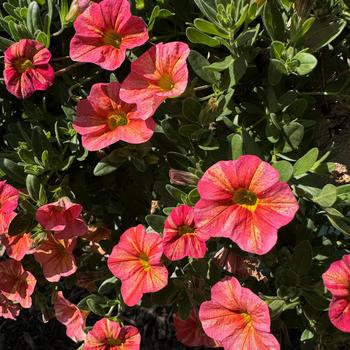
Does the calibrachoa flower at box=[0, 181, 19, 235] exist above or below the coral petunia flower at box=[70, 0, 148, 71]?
below

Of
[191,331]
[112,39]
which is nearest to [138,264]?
[191,331]

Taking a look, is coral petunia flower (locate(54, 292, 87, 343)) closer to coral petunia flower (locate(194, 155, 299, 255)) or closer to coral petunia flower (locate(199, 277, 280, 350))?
coral petunia flower (locate(199, 277, 280, 350))

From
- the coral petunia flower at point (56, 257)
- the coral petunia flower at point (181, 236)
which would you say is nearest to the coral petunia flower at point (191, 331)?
the coral petunia flower at point (56, 257)

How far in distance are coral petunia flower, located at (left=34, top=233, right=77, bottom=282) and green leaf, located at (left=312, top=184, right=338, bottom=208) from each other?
662mm

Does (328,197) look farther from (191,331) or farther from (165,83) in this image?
(191,331)

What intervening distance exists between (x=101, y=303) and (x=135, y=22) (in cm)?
76

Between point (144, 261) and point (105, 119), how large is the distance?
333 millimetres

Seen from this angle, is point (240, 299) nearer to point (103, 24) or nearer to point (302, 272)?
A: point (302, 272)

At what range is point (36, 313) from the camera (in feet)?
8.72

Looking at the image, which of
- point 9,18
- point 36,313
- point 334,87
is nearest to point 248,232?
point 334,87

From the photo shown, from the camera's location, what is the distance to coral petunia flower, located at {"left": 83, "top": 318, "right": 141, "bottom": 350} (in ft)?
4.87

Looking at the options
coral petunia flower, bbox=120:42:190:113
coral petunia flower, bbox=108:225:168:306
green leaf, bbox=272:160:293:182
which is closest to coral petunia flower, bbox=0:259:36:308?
coral petunia flower, bbox=108:225:168:306

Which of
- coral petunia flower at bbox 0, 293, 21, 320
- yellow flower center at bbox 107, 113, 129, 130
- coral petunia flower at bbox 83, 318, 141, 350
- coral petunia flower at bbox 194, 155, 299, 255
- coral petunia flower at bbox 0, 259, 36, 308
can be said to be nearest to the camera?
coral petunia flower at bbox 194, 155, 299, 255

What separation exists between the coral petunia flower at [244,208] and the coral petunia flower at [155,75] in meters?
0.21
